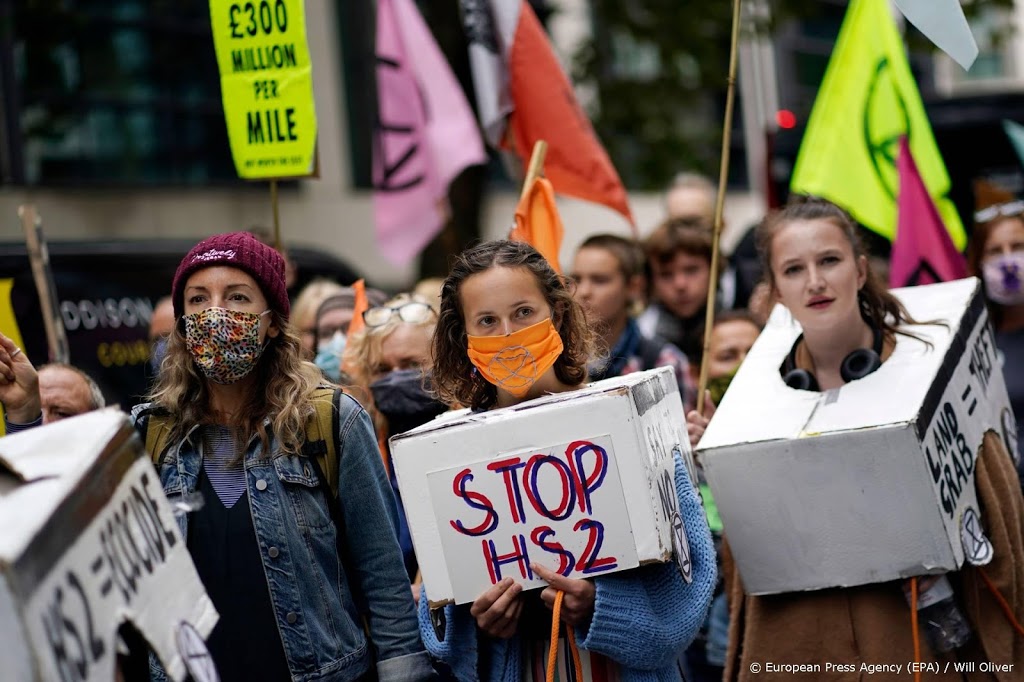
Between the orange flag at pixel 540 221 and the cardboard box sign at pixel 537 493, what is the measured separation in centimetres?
160

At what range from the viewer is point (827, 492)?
3625 millimetres

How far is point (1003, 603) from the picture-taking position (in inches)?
145

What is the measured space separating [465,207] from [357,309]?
5.81 m

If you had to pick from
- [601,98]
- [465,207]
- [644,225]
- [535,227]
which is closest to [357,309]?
[535,227]

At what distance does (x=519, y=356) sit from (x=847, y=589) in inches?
43.6

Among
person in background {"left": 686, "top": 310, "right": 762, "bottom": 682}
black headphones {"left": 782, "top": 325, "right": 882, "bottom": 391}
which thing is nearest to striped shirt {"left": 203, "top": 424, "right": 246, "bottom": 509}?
black headphones {"left": 782, "top": 325, "right": 882, "bottom": 391}

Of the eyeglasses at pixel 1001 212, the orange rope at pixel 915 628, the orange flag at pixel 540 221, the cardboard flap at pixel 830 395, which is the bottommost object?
the orange rope at pixel 915 628

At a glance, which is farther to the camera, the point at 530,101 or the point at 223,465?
the point at 530,101

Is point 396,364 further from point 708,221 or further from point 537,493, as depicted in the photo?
point 708,221

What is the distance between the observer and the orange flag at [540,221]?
470 centimetres

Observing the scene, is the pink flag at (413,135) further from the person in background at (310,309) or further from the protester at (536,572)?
the protester at (536,572)

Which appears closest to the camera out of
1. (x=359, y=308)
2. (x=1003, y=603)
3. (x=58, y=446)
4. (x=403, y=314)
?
(x=58, y=446)

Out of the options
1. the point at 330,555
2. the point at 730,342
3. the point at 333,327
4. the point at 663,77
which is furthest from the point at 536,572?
the point at 663,77

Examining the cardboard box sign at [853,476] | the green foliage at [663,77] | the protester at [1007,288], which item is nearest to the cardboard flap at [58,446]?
the cardboard box sign at [853,476]
